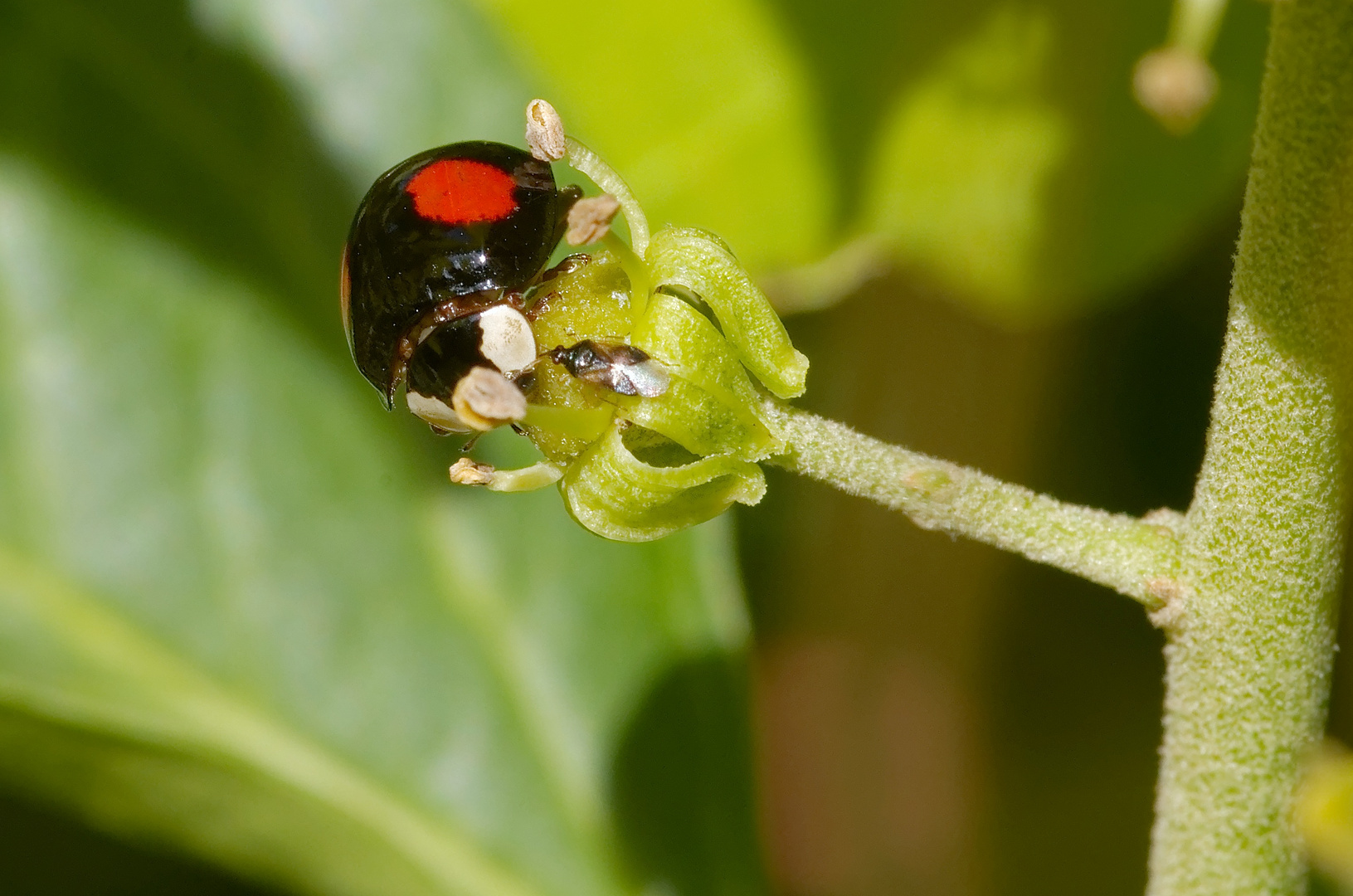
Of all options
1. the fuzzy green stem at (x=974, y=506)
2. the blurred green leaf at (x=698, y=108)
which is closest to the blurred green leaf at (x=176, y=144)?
the blurred green leaf at (x=698, y=108)

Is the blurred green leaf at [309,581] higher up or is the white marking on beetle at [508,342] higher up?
the blurred green leaf at [309,581]

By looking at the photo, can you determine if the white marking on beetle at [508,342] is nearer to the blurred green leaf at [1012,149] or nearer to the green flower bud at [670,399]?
the green flower bud at [670,399]

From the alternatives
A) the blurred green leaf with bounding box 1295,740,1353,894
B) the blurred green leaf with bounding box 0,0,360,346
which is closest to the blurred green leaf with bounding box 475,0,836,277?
the blurred green leaf with bounding box 0,0,360,346

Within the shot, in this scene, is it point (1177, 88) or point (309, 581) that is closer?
point (1177, 88)

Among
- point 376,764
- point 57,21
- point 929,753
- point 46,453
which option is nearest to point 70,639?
point 46,453

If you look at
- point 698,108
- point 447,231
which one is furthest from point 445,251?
point 698,108

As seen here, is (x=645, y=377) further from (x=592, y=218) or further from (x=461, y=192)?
(x=461, y=192)
